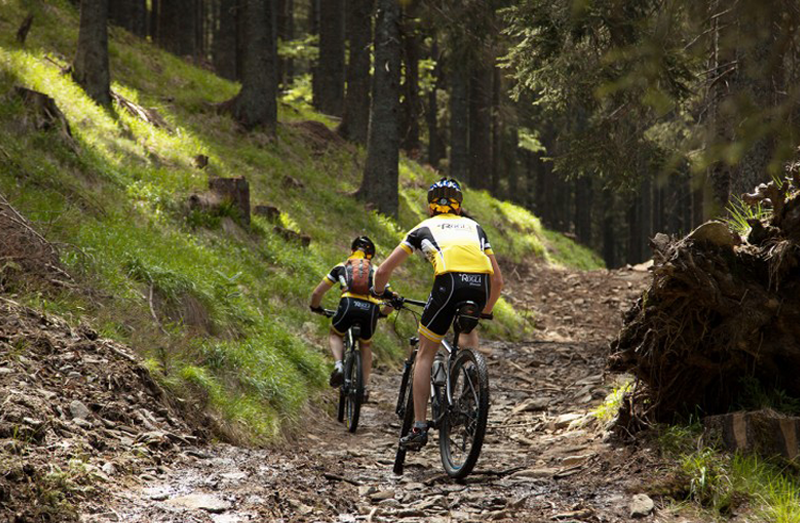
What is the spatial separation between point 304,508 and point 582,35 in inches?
318

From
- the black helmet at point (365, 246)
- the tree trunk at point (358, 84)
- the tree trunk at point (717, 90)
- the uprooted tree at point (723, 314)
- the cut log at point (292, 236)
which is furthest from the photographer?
the tree trunk at point (358, 84)

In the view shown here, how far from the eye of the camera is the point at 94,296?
24.2 ft

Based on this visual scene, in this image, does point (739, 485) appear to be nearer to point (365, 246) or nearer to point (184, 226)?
point (365, 246)

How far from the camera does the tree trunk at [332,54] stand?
80.4 feet

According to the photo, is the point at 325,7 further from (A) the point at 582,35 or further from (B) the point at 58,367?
(B) the point at 58,367

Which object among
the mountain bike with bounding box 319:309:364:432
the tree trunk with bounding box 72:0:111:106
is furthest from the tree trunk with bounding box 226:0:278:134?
the mountain bike with bounding box 319:309:364:432

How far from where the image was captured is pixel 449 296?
6094 mm

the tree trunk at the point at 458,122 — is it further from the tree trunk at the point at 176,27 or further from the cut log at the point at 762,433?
the cut log at the point at 762,433

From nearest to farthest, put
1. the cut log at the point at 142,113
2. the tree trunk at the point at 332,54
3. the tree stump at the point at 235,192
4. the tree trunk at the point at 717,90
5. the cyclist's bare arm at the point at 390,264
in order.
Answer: the cyclist's bare arm at the point at 390,264 < the tree trunk at the point at 717,90 < the tree stump at the point at 235,192 < the cut log at the point at 142,113 < the tree trunk at the point at 332,54

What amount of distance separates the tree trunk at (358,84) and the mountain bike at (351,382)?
14494 millimetres

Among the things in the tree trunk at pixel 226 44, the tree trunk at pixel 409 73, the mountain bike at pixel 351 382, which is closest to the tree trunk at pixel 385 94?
the tree trunk at pixel 409 73

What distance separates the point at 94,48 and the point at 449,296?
10866mm

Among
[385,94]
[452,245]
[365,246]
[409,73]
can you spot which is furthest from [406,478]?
[409,73]

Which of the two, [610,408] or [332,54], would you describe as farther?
[332,54]
